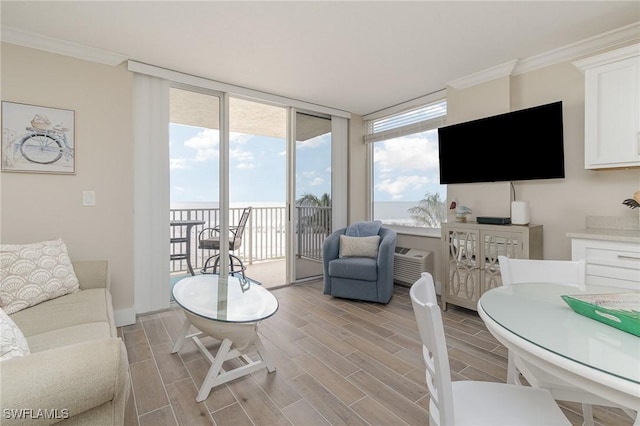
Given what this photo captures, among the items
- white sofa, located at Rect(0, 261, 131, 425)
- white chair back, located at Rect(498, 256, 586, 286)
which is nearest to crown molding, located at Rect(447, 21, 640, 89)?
white chair back, located at Rect(498, 256, 586, 286)

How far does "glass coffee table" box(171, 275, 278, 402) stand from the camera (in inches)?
70.1

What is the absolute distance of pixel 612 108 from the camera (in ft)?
7.08

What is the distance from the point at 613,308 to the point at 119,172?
11.4ft

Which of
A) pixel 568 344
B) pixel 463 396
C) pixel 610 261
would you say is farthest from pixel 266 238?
pixel 568 344

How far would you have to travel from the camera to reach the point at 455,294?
3.05m

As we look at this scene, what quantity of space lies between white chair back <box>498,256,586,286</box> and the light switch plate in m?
3.23

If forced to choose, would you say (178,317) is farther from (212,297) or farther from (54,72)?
(54,72)

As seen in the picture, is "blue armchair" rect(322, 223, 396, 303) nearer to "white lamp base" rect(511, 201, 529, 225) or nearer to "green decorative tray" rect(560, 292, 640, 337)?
"white lamp base" rect(511, 201, 529, 225)

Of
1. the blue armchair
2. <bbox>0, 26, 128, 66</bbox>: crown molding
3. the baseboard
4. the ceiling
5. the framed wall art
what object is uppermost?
the ceiling

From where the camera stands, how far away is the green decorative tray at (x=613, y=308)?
3.15 ft

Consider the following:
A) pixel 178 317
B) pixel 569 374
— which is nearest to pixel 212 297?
pixel 178 317

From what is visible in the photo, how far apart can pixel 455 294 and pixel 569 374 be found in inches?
92.6

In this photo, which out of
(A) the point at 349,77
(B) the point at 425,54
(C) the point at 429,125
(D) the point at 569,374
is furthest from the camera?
(C) the point at 429,125

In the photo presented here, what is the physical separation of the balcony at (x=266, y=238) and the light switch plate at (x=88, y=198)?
0.70m
